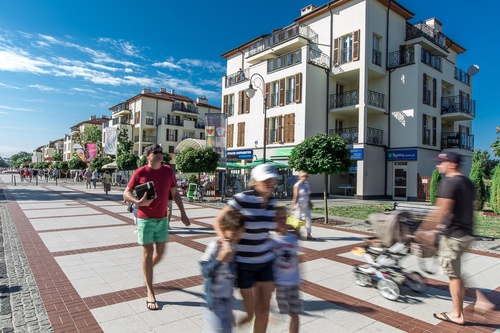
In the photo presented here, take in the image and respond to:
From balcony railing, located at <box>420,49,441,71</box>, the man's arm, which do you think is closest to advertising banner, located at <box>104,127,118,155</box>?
balcony railing, located at <box>420,49,441,71</box>

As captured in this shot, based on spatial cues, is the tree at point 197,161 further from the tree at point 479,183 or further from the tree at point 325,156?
the tree at point 479,183

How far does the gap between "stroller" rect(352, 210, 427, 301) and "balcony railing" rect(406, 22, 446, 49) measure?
2570 cm

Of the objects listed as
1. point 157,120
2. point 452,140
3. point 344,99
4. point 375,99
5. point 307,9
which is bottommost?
point 452,140

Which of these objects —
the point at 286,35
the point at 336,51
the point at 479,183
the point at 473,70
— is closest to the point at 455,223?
the point at 479,183

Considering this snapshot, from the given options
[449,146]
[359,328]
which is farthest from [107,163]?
[359,328]

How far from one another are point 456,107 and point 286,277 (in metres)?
30.2

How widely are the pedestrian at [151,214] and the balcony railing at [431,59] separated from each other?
983 inches

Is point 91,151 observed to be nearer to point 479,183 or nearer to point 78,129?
point 479,183

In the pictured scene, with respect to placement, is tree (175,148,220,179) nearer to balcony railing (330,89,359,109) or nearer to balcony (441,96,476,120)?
balcony railing (330,89,359,109)

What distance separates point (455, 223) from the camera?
3.37m

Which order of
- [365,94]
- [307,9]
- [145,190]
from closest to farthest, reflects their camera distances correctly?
[145,190], [365,94], [307,9]

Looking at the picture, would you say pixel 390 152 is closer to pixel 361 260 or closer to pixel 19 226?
pixel 361 260

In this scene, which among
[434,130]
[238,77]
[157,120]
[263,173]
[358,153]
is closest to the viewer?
[263,173]

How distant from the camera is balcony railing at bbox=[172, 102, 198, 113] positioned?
5181 centimetres
